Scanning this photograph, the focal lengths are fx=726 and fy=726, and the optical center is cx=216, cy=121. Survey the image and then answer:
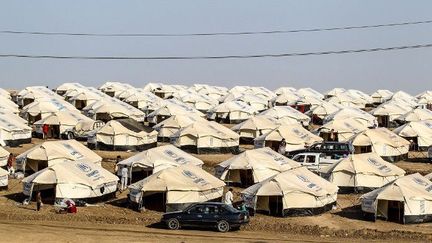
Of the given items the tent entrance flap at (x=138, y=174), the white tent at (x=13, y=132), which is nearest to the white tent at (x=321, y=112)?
the white tent at (x=13, y=132)

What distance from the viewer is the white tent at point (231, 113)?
69.8 m

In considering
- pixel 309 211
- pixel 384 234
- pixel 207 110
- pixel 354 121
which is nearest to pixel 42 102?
pixel 207 110

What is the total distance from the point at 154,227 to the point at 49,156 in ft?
40.8

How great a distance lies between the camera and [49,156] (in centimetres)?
4050

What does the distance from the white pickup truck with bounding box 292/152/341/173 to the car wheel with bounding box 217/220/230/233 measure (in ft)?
40.6

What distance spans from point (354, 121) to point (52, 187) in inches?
1153

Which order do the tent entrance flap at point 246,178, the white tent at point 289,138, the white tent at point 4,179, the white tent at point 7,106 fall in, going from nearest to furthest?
the white tent at point 4,179 < the tent entrance flap at point 246,178 < the white tent at point 289,138 < the white tent at point 7,106

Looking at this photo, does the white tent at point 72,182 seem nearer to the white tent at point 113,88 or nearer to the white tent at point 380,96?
the white tent at point 113,88

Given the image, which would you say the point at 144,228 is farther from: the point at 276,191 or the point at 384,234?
the point at 384,234

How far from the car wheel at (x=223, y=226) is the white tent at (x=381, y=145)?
70.9ft

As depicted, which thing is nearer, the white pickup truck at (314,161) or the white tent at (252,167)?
the white tent at (252,167)

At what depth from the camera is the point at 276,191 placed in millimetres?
32688

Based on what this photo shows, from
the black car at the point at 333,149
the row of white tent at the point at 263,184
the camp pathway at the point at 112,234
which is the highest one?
the black car at the point at 333,149

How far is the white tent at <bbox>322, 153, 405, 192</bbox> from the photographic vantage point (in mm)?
37625
